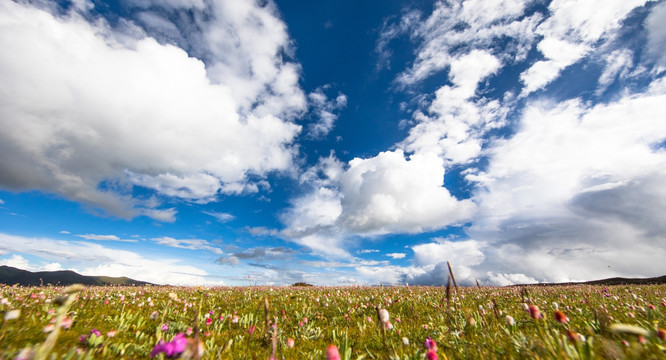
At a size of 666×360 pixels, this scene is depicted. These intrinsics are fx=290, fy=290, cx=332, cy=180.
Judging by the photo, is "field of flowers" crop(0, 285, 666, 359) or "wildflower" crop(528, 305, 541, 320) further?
"wildflower" crop(528, 305, 541, 320)

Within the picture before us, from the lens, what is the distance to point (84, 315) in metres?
6.19

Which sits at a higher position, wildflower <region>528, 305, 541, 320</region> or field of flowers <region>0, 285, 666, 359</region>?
wildflower <region>528, 305, 541, 320</region>

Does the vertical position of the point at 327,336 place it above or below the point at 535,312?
below

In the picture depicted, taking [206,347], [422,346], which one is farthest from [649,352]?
[206,347]

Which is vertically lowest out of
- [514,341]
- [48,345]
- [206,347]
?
[206,347]

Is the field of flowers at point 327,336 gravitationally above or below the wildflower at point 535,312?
below

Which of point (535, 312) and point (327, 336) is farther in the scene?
point (327, 336)

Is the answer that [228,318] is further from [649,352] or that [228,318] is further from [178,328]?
[649,352]

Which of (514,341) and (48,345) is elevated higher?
(48,345)

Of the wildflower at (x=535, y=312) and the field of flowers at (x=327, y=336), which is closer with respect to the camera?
the field of flowers at (x=327, y=336)

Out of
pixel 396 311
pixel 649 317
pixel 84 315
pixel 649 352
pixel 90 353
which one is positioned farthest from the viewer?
pixel 396 311

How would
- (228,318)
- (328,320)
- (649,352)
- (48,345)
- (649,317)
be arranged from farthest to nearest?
(328,320) → (228,318) → (649,317) → (649,352) → (48,345)

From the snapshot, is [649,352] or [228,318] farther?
[228,318]

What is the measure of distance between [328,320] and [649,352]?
20.3 feet
